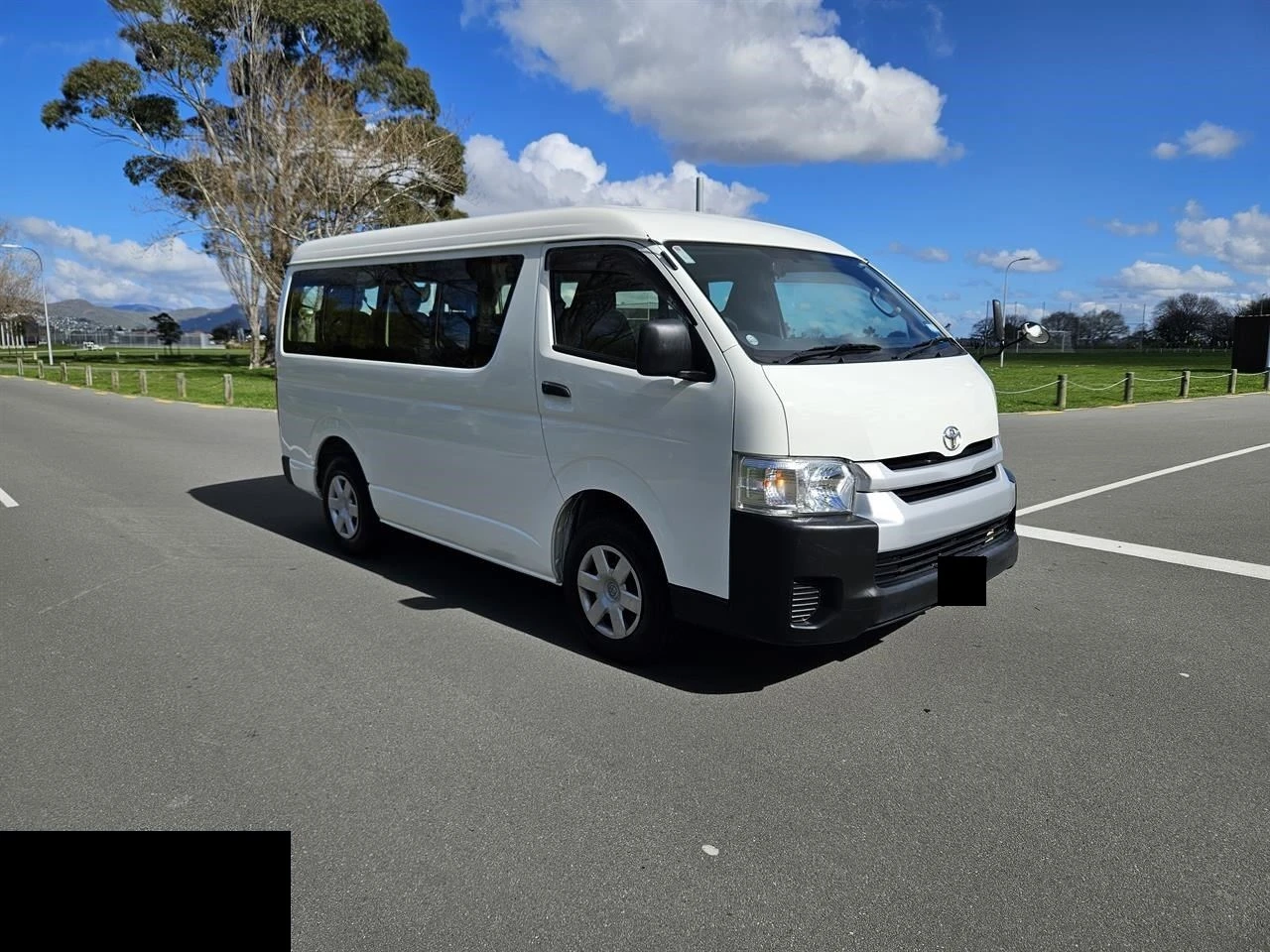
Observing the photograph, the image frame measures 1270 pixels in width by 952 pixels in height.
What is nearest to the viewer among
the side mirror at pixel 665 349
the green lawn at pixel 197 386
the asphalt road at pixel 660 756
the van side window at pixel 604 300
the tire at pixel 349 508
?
the asphalt road at pixel 660 756

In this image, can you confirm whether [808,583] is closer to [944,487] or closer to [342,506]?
[944,487]

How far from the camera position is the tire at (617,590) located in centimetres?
440

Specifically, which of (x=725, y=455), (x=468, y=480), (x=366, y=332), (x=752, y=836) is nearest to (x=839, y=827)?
(x=752, y=836)

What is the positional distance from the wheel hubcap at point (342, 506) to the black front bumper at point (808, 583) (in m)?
3.45

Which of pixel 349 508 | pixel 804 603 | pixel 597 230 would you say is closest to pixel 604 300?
pixel 597 230

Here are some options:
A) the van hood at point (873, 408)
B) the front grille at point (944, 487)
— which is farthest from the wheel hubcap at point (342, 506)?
the front grille at point (944, 487)

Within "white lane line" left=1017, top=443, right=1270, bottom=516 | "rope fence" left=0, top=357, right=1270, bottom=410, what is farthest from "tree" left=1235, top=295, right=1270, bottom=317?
"white lane line" left=1017, top=443, right=1270, bottom=516

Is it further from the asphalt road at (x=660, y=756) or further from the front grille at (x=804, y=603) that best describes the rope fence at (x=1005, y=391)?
the front grille at (x=804, y=603)

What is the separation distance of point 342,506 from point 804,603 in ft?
13.4

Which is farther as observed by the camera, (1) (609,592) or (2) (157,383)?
(2) (157,383)

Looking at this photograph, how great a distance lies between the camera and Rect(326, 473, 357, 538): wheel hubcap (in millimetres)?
6746

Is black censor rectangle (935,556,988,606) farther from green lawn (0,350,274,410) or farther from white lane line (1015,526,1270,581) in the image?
green lawn (0,350,274,410)

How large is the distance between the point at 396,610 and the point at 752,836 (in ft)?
10.1

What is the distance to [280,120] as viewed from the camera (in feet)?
107
